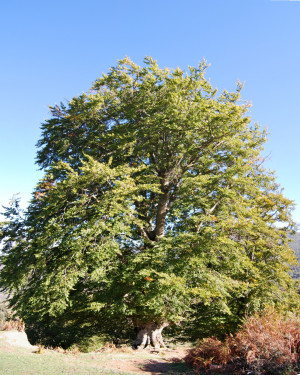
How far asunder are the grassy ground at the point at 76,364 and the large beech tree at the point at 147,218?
173 cm

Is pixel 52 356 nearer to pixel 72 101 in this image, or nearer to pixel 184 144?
pixel 184 144

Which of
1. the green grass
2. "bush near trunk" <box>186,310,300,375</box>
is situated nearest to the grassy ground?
the green grass

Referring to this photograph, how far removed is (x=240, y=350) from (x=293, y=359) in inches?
62.2

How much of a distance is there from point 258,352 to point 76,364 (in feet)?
19.6

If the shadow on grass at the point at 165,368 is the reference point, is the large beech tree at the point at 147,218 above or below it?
above

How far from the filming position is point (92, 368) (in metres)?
8.37

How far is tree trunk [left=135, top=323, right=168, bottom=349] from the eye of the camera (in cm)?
1376

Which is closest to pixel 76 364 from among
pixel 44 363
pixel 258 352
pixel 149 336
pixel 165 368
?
pixel 44 363

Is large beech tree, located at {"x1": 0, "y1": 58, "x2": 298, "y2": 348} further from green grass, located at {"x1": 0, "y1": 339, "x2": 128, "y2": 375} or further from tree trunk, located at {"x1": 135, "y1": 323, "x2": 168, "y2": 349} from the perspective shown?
green grass, located at {"x1": 0, "y1": 339, "x2": 128, "y2": 375}

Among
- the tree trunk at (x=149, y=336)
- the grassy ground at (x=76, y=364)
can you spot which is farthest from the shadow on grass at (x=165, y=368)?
the tree trunk at (x=149, y=336)

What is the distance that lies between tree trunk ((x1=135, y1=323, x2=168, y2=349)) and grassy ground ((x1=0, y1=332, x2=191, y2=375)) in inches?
88.9

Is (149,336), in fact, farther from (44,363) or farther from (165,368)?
(44,363)

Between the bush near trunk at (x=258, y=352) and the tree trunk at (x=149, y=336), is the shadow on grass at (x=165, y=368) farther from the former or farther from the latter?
the tree trunk at (x=149, y=336)

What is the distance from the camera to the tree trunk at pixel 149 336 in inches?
542
